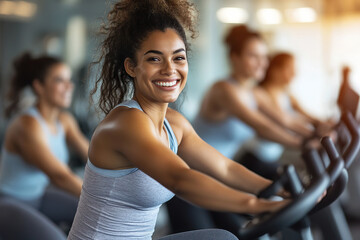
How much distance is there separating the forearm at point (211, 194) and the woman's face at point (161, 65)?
0.31 metres

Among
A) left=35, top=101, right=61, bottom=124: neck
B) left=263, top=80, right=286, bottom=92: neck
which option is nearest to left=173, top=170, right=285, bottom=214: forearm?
left=35, top=101, right=61, bottom=124: neck

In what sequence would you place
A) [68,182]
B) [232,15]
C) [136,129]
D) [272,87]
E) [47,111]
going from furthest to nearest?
[232,15], [272,87], [47,111], [68,182], [136,129]

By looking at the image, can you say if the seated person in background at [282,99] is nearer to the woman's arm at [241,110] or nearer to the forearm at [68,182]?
the woman's arm at [241,110]

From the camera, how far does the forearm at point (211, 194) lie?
106 centimetres

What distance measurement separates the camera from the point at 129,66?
4.62ft

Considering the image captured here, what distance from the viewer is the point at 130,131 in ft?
4.08

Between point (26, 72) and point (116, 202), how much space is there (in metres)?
1.78

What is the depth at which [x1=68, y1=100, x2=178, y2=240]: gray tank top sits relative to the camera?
130cm

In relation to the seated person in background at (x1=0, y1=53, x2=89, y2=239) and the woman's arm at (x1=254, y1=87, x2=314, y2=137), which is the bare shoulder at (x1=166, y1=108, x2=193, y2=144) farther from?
the woman's arm at (x1=254, y1=87, x2=314, y2=137)

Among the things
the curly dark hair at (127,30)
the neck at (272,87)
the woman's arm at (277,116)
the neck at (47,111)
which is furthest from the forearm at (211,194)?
the neck at (272,87)

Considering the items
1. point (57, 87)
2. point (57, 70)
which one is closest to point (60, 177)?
point (57, 87)

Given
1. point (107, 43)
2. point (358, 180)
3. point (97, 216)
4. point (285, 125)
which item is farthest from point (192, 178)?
point (358, 180)

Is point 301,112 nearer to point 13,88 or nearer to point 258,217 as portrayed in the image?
point 13,88

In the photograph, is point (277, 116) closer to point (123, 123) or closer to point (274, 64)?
point (274, 64)
